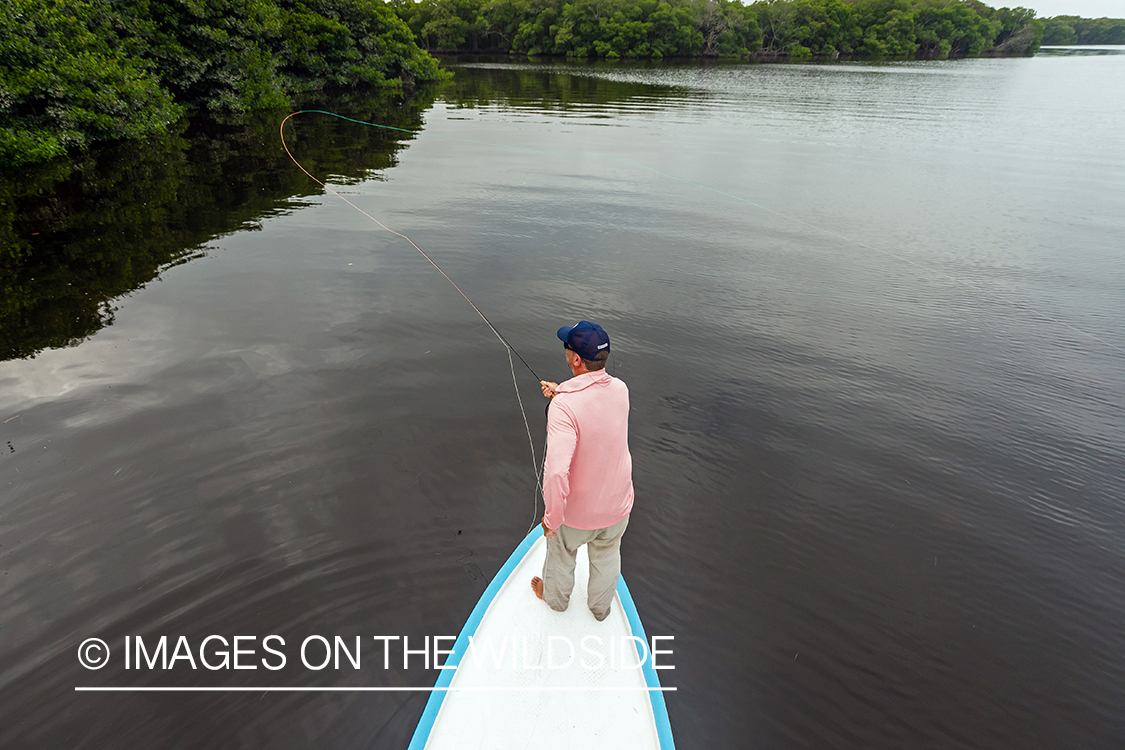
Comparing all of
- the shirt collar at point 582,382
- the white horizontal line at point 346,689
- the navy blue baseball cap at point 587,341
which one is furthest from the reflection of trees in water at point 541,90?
the white horizontal line at point 346,689

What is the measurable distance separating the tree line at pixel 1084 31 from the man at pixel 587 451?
250 metres

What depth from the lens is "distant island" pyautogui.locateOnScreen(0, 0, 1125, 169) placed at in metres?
16.4

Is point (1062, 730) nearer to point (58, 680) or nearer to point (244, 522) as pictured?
point (244, 522)

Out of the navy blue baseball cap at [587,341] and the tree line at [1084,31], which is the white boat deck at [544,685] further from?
the tree line at [1084,31]

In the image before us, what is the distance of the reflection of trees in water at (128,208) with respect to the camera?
7895 mm

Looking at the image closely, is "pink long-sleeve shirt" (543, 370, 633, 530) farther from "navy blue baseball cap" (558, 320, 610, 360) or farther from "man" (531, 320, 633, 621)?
"navy blue baseball cap" (558, 320, 610, 360)

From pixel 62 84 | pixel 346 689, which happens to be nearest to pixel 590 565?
pixel 346 689

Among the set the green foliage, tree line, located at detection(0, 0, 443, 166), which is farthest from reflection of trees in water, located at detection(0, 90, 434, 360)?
tree line, located at detection(0, 0, 443, 166)

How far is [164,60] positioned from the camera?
25250mm

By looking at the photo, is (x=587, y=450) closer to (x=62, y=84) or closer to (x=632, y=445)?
(x=632, y=445)

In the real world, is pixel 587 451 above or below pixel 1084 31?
below

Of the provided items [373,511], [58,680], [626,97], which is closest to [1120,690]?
[373,511]

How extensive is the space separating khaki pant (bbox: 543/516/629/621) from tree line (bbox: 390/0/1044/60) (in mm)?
93927

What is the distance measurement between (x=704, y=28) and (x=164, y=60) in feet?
289
